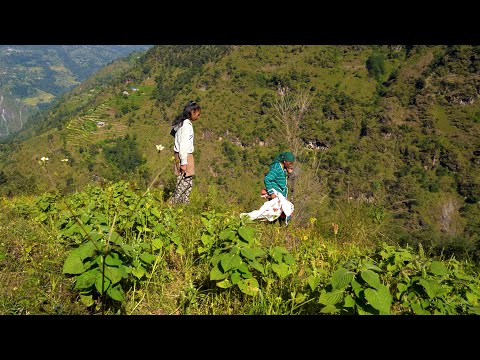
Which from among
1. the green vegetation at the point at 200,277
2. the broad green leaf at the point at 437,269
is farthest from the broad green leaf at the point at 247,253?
the broad green leaf at the point at 437,269

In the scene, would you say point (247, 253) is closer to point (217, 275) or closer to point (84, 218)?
point (217, 275)

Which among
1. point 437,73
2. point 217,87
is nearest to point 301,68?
point 217,87

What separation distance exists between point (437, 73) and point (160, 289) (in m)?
107

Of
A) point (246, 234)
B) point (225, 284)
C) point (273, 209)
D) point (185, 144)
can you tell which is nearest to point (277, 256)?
point (246, 234)

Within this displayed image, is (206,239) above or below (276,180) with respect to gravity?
below

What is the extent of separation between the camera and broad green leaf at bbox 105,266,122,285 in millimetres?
1630

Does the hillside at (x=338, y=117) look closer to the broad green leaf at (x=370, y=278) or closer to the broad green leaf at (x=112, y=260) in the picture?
the broad green leaf at (x=112, y=260)

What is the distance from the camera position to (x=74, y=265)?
5.38 ft

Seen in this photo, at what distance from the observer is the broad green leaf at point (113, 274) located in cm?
163

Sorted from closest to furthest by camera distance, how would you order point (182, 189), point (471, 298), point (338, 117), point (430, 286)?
1. point (430, 286)
2. point (471, 298)
3. point (182, 189)
4. point (338, 117)

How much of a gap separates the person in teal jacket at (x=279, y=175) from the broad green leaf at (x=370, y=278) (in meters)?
3.22

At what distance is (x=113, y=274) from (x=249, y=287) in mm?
748

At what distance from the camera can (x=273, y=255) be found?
81.3 inches
